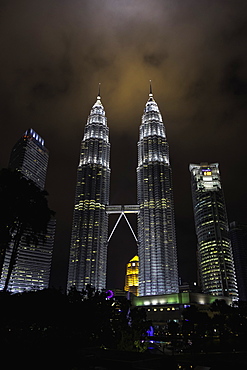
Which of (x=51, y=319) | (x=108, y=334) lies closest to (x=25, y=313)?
(x=51, y=319)

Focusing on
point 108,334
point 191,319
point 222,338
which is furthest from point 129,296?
point 108,334

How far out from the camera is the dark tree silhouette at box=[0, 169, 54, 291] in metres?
39.3

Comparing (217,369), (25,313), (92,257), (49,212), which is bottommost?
(217,369)

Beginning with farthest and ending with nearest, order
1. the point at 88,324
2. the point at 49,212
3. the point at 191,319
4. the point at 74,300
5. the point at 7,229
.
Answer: the point at 191,319
the point at 74,300
the point at 88,324
the point at 49,212
the point at 7,229

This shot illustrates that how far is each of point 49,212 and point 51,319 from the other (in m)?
17.1

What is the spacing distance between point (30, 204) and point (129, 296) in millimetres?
168669

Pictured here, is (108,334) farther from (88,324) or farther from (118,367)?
(118,367)

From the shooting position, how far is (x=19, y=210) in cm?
4066

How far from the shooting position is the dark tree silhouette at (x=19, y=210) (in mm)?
39344

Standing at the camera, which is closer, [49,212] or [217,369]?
[217,369]

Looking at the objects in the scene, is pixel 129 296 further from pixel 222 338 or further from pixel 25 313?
pixel 25 313

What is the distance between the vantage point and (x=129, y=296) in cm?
19375

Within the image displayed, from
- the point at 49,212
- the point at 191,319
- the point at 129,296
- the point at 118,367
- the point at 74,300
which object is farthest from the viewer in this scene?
the point at 129,296

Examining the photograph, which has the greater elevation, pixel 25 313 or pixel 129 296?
pixel 129 296
